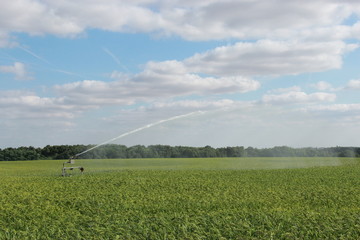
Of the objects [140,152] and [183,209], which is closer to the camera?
[183,209]

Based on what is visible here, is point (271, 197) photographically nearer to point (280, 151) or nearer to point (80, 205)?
point (80, 205)

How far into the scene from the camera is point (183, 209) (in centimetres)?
1644

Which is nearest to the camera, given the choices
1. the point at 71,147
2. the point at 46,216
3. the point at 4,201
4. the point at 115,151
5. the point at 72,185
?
the point at 46,216

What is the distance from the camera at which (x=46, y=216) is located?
15516mm

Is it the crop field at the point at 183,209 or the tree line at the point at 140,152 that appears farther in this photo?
the tree line at the point at 140,152

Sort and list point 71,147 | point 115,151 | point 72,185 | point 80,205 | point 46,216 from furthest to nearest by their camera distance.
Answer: point 71,147 < point 115,151 < point 72,185 < point 80,205 < point 46,216

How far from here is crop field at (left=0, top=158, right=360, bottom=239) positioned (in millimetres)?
12086

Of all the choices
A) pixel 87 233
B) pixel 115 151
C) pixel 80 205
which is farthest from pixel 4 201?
pixel 115 151

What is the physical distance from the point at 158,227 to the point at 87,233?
202cm

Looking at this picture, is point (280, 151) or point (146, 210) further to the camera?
point (280, 151)

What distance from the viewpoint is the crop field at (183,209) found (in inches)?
476

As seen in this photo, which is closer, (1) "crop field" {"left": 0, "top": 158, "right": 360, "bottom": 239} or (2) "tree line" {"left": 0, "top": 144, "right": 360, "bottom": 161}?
(1) "crop field" {"left": 0, "top": 158, "right": 360, "bottom": 239}

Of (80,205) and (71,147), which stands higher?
(71,147)

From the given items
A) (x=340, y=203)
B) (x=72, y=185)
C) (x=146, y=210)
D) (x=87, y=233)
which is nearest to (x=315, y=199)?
(x=340, y=203)
